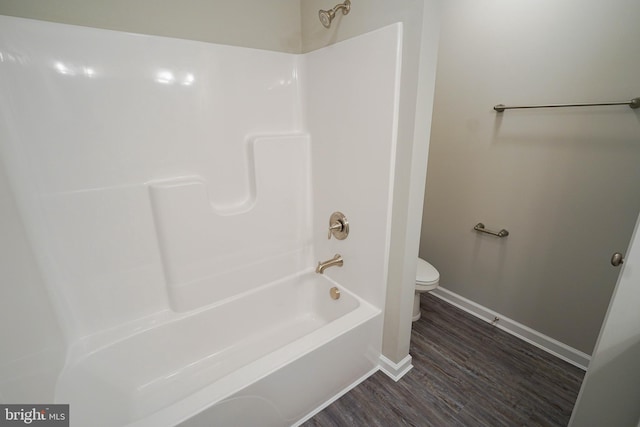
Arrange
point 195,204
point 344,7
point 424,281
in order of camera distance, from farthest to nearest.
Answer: point 424,281 < point 195,204 < point 344,7

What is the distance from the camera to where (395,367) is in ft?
5.22

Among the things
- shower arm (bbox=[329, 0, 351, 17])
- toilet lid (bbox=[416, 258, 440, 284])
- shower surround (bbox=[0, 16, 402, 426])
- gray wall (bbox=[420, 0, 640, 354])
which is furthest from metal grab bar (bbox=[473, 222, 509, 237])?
shower arm (bbox=[329, 0, 351, 17])

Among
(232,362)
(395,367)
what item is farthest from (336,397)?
(232,362)

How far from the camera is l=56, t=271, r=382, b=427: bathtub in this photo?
109 cm

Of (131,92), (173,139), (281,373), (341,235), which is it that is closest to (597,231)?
(341,235)

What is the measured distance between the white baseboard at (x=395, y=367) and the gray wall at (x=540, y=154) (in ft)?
2.84

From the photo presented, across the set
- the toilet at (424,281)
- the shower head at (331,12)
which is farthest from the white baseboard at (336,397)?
the shower head at (331,12)

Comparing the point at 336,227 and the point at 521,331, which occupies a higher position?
the point at 336,227

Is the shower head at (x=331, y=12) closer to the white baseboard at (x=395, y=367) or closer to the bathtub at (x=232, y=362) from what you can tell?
the bathtub at (x=232, y=362)

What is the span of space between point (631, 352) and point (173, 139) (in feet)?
6.39

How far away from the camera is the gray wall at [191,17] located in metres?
1.10

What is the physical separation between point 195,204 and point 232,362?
0.98 meters

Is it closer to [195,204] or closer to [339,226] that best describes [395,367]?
[339,226]

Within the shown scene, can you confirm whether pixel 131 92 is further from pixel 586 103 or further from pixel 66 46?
pixel 586 103
